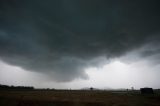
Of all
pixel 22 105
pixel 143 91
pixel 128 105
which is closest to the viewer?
pixel 128 105

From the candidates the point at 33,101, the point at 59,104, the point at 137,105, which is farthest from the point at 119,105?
the point at 33,101

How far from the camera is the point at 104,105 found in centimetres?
2816

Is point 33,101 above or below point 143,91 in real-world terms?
below

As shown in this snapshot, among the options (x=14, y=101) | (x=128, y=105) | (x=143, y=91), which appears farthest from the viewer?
(x=143, y=91)

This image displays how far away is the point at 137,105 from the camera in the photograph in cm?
2795

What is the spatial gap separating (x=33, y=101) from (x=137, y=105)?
21.5 meters

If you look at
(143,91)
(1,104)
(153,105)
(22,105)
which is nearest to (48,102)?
(22,105)

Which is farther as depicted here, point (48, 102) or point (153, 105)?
point (48, 102)

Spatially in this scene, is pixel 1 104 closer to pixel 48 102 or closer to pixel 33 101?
pixel 33 101

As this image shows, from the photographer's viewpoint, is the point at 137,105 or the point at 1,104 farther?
the point at 1,104

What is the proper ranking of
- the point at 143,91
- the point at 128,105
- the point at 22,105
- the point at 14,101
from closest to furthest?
the point at 128,105 → the point at 22,105 → the point at 14,101 → the point at 143,91

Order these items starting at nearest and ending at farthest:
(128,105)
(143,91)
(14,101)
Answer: (128,105) < (14,101) < (143,91)

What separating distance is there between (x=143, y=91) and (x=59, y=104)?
151ft

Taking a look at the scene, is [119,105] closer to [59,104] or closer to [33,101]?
[59,104]
